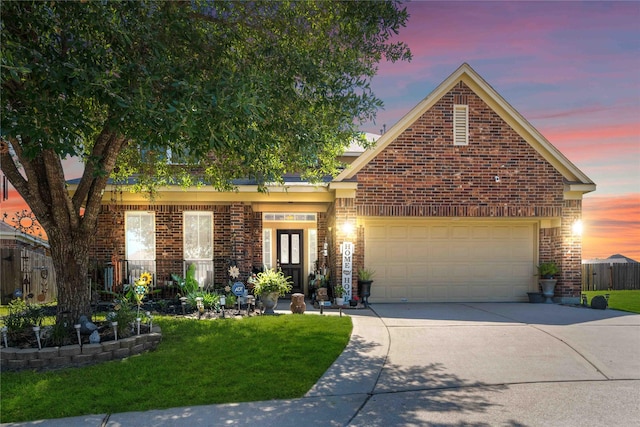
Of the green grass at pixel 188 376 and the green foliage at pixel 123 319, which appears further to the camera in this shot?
the green foliage at pixel 123 319

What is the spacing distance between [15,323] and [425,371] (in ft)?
23.5

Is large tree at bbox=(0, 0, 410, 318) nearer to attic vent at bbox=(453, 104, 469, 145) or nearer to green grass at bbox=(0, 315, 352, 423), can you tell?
green grass at bbox=(0, 315, 352, 423)

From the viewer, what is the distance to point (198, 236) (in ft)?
A: 49.5

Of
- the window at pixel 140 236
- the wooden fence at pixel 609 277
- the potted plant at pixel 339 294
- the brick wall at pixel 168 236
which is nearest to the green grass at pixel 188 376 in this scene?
the potted plant at pixel 339 294

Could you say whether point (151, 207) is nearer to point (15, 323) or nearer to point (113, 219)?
point (113, 219)

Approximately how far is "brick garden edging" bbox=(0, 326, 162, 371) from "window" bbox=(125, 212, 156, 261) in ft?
23.9

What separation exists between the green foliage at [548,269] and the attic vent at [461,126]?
170 inches

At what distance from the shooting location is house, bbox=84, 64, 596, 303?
525 inches

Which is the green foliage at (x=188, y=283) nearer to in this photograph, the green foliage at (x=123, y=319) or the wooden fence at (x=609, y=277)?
the green foliage at (x=123, y=319)

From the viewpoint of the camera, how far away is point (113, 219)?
14766 millimetres

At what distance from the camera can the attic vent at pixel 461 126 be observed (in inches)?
532

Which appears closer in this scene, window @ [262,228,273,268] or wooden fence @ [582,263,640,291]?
window @ [262,228,273,268]

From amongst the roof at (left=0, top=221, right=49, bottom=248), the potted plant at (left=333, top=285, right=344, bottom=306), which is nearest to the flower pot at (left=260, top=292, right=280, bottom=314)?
the potted plant at (left=333, top=285, right=344, bottom=306)

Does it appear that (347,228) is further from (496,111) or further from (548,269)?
(548,269)
